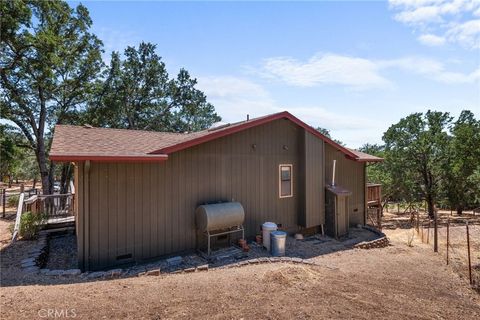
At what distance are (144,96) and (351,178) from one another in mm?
16816

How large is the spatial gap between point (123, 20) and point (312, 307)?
37.4ft

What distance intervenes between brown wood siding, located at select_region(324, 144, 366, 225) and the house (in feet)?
1.42

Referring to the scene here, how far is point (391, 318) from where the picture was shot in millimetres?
4441

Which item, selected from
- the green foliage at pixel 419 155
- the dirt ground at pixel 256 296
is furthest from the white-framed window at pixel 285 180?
the green foliage at pixel 419 155

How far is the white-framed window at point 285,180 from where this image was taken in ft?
33.6

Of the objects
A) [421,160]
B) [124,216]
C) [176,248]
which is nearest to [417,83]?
[421,160]

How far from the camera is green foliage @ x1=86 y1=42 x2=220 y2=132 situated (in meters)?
20.8

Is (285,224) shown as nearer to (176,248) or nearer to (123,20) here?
(176,248)

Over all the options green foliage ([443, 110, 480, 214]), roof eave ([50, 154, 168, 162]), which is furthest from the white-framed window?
green foliage ([443, 110, 480, 214])

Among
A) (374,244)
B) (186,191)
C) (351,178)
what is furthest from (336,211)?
(186,191)

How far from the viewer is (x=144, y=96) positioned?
73.9 feet

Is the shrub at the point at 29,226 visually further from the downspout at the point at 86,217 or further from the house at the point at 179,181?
the downspout at the point at 86,217

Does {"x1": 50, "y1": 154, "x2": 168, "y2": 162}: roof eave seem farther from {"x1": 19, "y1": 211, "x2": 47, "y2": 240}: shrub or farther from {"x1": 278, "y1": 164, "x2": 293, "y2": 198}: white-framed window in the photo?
{"x1": 278, "y1": 164, "x2": 293, "y2": 198}: white-framed window

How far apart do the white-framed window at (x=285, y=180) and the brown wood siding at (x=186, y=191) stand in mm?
170
